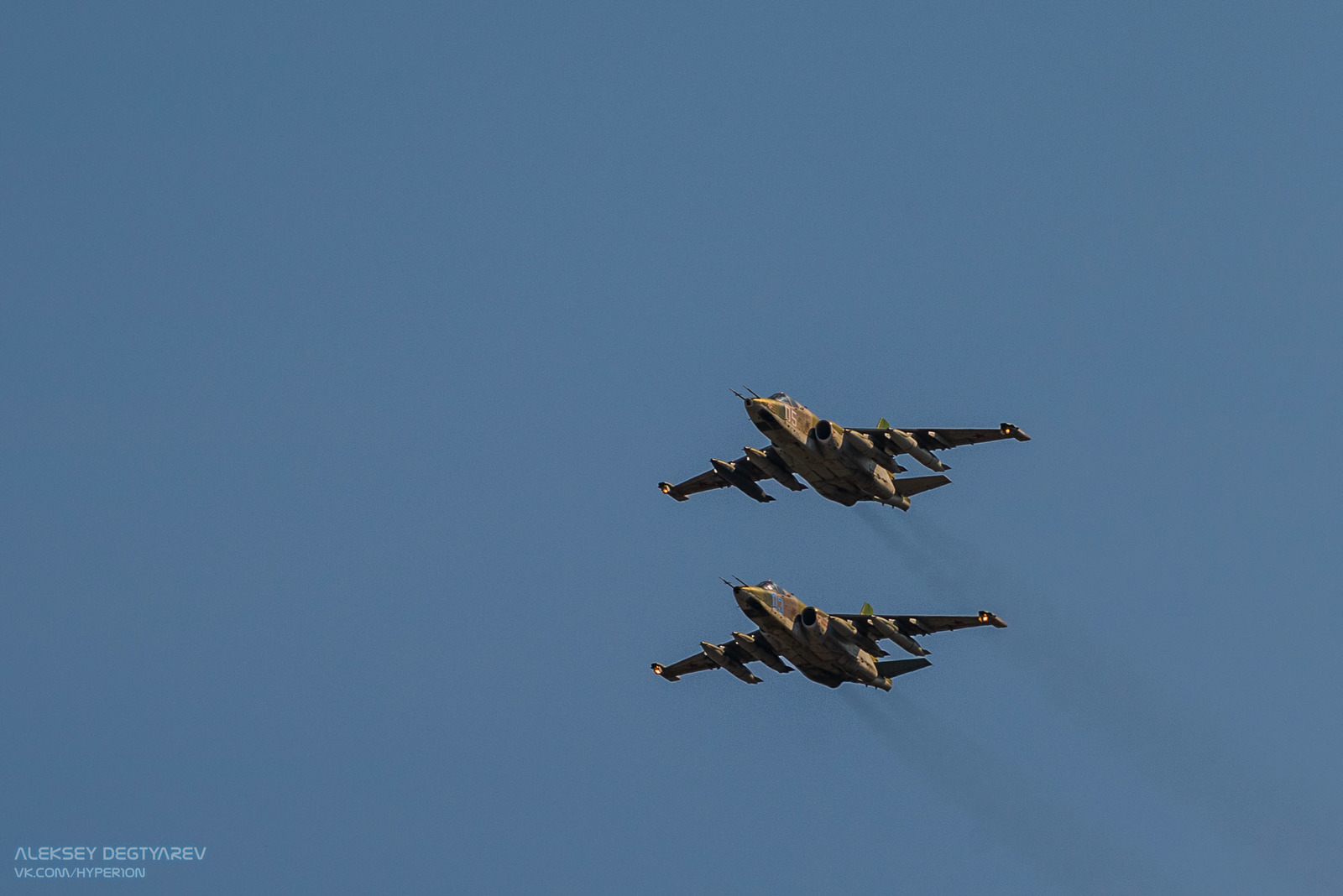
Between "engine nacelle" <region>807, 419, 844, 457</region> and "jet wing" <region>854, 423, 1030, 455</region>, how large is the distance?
50.9 inches

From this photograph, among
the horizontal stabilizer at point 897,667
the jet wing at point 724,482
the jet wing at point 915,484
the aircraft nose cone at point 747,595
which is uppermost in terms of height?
the jet wing at point 724,482

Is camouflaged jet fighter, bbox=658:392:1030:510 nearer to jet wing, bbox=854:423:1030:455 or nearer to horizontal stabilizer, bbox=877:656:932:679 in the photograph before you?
jet wing, bbox=854:423:1030:455

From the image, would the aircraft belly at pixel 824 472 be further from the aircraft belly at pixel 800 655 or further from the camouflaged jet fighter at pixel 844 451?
the aircraft belly at pixel 800 655

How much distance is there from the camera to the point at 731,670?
A: 295 ft

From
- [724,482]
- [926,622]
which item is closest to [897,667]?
[926,622]

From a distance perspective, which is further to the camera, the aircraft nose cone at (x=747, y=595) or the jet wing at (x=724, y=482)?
the jet wing at (x=724, y=482)

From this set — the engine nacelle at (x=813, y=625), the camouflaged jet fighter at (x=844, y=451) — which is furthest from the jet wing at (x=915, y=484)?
the engine nacelle at (x=813, y=625)

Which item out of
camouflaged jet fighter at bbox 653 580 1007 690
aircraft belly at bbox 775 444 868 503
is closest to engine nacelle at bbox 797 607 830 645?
camouflaged jet fighter at bbox 653 580 1007 690

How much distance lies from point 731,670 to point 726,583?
944cm

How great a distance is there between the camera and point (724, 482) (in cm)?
9375

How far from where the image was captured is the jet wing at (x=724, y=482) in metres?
89.4

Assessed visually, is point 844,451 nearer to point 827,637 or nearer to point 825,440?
point 825,440

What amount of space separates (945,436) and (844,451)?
4.38 metres

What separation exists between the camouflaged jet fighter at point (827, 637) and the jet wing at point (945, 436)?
6946 mm
